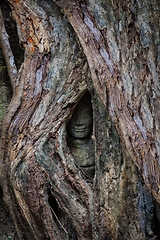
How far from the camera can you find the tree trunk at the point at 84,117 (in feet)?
3.01

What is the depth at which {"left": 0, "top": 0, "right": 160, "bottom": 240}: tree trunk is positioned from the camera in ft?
3.01

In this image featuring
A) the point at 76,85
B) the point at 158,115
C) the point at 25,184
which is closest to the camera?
the point at 158,115

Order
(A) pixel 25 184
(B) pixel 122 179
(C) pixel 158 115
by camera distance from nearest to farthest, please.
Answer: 1. (C) pixel 158 115
2. (B) pixel 122 179
3. (A) pixel 25 184

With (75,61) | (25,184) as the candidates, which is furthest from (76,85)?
(25,184)

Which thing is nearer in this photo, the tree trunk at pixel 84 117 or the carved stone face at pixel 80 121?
the tree trunk at pixel 84 117

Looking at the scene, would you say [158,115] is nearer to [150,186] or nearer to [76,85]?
[150,186]

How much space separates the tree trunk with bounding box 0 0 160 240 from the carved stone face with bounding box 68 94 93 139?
0.02 metres

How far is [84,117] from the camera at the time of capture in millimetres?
1283

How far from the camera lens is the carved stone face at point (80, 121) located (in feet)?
4.20

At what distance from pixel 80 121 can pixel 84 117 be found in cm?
4

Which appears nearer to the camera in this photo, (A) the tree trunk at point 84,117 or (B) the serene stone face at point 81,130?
(A) the tree trunk at point 84,117

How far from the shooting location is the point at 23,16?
1321mm

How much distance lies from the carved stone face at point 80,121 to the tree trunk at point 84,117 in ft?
0.05

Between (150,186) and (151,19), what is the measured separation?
739mm
